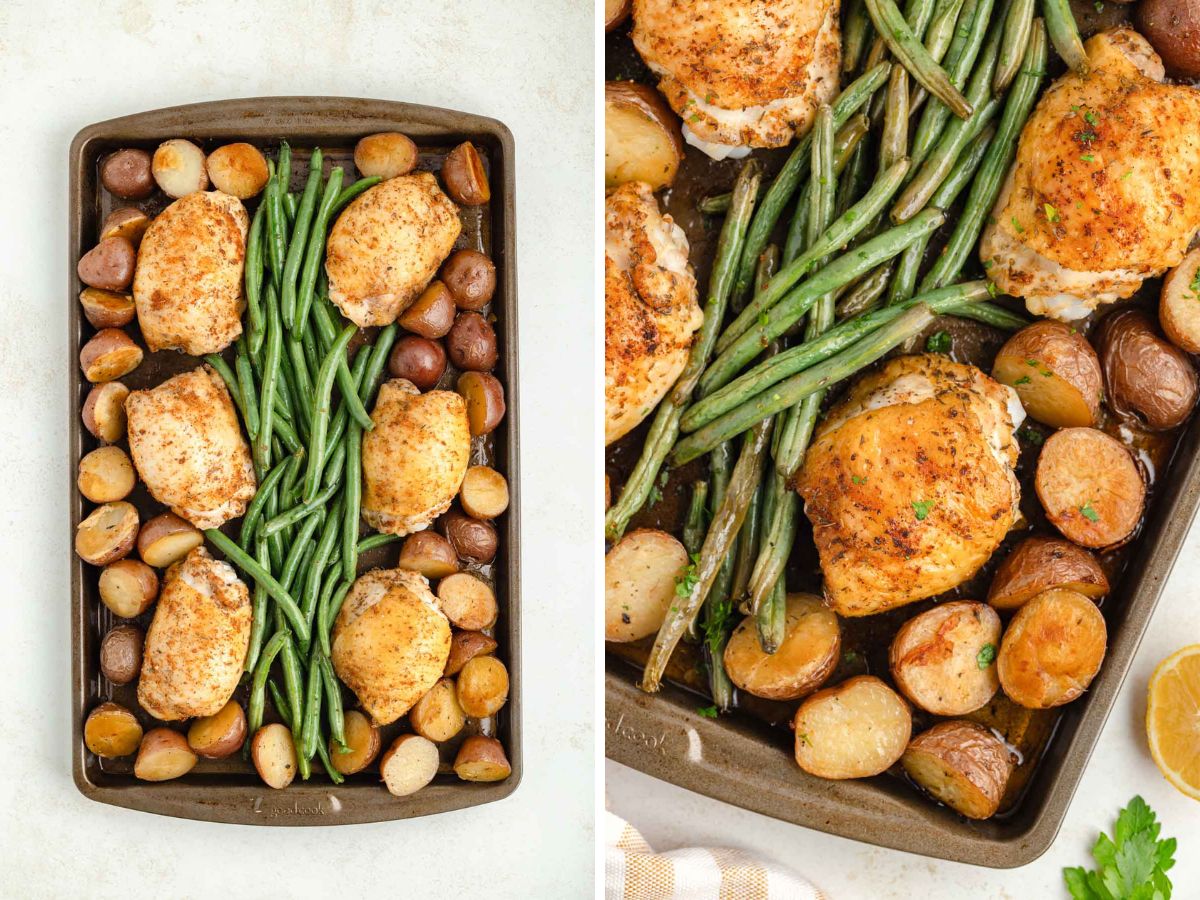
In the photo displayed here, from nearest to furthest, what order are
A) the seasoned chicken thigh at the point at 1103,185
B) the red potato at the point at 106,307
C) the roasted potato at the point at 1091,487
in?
the seasoned chicken thigh at the point at 1103,185 < the red potato at the point at 106,307 < the roasted potato at the point at 1091,487

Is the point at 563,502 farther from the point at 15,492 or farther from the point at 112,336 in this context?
the point at 15,492

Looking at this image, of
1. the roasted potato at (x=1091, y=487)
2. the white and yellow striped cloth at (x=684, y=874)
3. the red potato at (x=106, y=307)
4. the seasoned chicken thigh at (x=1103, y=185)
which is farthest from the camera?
the white and yellow striped cloth at (x=684, y=874)

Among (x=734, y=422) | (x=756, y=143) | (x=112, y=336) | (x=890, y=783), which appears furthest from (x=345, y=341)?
(x=890, y=783)

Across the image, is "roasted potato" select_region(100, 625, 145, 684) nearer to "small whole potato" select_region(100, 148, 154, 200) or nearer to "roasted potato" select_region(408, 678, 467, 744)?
"roasted potato" select_region(408, 678, 467, 744)

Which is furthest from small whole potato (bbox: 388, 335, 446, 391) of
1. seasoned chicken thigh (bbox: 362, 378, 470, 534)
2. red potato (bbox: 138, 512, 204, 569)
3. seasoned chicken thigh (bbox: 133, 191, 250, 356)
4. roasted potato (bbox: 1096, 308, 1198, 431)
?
roasted potato (bbox: 1096, 308, 1198, 431)

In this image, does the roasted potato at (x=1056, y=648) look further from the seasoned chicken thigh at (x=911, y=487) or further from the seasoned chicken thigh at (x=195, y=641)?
the seasoned chicken thigh at (x=195, y=641)

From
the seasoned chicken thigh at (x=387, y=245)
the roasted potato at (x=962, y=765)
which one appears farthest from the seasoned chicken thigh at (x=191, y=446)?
the roasted potato at (x=962, y=765)
